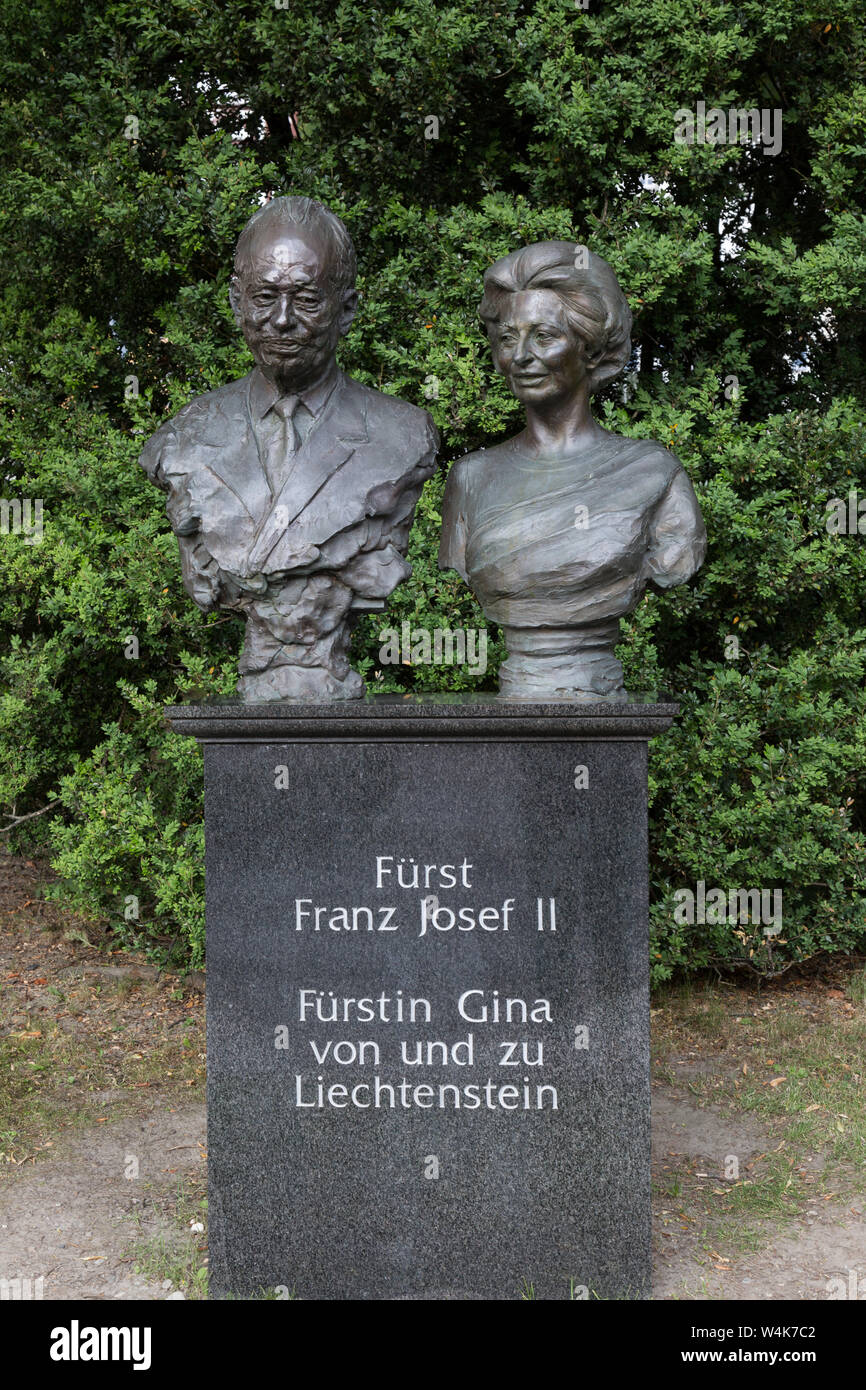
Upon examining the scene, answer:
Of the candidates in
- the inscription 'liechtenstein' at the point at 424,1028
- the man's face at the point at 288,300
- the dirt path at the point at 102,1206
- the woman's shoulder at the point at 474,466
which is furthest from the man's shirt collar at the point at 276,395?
the dirt path at the point at 102,1206

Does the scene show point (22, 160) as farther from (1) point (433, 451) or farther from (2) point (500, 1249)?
(2) point (500, 1249)

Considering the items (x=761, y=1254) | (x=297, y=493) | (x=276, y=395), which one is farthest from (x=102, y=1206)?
(x=276, y=395)

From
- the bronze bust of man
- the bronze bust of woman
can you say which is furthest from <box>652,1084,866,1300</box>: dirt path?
the bronze bust of man

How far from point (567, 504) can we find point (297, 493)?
74 cm

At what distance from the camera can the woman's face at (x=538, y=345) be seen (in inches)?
141

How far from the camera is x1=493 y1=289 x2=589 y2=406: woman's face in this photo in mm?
3572

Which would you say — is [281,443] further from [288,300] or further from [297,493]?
[288,300]

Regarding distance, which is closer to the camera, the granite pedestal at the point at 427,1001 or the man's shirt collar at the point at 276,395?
the granite pedestal at the point at 427,1001

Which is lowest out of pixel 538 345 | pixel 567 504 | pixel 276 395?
pixel 567 504

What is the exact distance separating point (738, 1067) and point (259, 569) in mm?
3073

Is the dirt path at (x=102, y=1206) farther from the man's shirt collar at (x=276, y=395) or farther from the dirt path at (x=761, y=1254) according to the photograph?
the man's shirt collar at (x=276, y=395)

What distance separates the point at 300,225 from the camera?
3367 mm

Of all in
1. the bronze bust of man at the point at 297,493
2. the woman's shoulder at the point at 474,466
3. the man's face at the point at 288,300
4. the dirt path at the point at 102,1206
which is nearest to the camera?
the man's face at the point at 288,300

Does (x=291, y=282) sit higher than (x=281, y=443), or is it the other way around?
(x=291, y=282)
